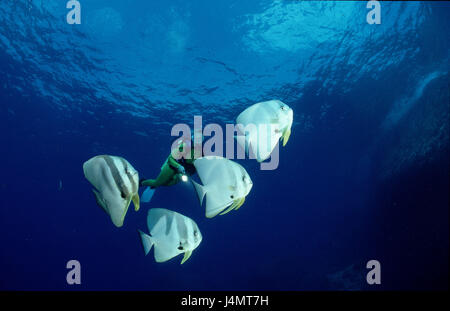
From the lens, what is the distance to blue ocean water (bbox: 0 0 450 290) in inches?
482

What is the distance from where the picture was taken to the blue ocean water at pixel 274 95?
1225 cm

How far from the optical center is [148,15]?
11961 millimetres

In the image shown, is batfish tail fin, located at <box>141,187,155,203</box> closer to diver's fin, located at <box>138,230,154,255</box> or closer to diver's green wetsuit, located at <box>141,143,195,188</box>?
diver's green wetsuit, located at <box>141,143,195,188</box>

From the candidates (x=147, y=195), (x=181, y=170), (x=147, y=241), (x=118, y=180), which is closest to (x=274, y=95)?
(x=147, y=195)

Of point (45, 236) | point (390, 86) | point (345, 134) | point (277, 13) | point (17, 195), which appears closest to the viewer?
point (277, 13)

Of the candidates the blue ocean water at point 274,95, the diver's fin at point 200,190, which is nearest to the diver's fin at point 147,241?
the blue ocean water at point 274,95

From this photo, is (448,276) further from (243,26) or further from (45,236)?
(45,236)

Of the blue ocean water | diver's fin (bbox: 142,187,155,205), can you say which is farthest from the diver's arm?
diver's fin (bbox: 142,187,155,205)

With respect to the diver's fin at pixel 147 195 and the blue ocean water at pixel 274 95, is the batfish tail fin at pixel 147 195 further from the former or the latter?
the blue ocean water at pixel 274 95

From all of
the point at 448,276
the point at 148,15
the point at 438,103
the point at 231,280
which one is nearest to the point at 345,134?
the point at 438,103

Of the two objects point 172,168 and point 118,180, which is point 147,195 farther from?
point 118,180

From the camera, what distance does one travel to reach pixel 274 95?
1733 centimetres

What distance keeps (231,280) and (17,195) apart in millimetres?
29996
